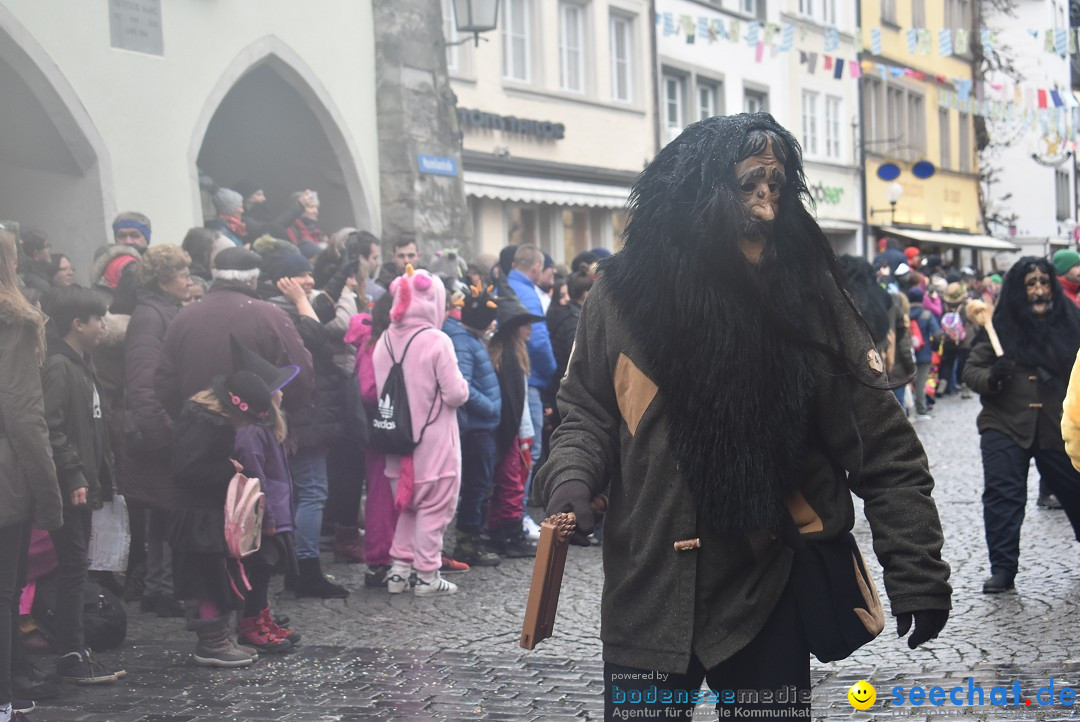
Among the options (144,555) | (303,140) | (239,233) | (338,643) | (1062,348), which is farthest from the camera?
(303,140)

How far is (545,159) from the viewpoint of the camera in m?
20.7

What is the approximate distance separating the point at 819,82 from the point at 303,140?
64.9 ft

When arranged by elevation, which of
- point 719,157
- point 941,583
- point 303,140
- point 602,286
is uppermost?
point 303,140

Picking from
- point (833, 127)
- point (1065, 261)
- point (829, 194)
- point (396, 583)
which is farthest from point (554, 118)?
point (833, 127)

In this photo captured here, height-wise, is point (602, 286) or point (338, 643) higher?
point (602, 286)

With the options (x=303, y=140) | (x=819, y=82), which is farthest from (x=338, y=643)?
(x=819, y=82)

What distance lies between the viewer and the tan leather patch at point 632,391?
3.31 meters

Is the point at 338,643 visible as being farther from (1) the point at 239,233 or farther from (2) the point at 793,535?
(1) the point at 239,233

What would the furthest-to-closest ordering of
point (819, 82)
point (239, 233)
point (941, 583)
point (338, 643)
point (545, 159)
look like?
point (819, 82) < point (545, 159) < point (239, 233) < point (338, 643) < point (941, 583)

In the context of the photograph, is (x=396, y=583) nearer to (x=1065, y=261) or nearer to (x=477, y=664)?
(x=477, y=664)

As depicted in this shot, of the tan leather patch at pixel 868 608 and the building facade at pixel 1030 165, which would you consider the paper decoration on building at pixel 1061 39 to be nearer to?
the building facade at pixel 1030 165

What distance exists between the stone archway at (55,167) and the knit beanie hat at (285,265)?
3.71 m

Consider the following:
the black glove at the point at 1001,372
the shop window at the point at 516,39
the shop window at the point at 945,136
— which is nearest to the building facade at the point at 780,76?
the shop window at the point at 516,39

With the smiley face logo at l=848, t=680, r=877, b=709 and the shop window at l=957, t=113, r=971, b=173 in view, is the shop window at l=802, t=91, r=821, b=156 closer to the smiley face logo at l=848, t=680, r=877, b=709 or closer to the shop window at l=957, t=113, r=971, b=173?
the shop window at l=957, t=113, r=971, b=173
